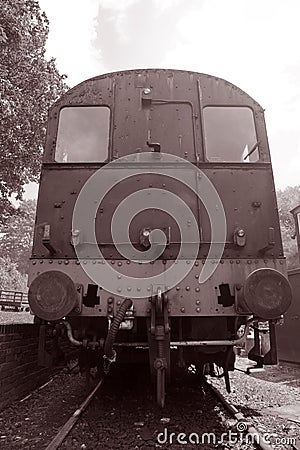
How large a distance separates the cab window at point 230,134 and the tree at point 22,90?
8.29m

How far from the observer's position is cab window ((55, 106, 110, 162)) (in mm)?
5059

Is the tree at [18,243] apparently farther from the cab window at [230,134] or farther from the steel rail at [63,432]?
the steel rail at [63,432]

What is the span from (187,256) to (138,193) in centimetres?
96

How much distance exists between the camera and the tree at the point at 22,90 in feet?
40.6

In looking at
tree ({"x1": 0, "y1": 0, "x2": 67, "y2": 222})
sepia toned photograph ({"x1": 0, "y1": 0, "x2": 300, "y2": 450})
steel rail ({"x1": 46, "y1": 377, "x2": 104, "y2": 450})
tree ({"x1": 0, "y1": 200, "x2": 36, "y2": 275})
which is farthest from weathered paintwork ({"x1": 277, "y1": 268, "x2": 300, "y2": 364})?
tree ({"x1": 0, "y1": 200, "x2": 36, "y2": 275})

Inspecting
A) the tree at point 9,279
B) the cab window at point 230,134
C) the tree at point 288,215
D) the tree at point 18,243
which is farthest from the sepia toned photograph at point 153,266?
the tree at point 18,243

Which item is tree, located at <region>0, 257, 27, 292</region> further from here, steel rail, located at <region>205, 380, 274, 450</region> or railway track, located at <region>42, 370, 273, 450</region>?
steel rail, located at <region>205, 380, 274, 450</region>

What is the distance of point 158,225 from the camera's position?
4641 millimetres

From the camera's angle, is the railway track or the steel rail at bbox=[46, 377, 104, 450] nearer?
the steel rail at bbox=[46, 377, 104, 450]

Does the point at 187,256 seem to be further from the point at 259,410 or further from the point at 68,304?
the point at 259,410

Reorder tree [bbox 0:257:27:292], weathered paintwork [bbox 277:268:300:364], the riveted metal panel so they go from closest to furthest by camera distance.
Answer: the riveted metal panel → weathered paintwork [bbox 277:268:300:364] → tree [bbox 0:257:27:292]

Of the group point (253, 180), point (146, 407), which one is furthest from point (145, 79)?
point (146, 407)

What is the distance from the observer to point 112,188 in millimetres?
4805

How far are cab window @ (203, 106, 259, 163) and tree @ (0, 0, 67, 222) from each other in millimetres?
8292
